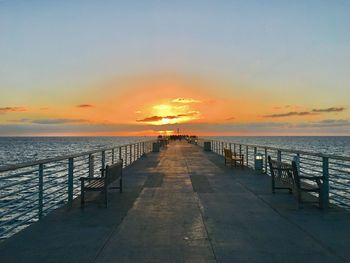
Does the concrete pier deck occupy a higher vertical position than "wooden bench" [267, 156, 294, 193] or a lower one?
lower

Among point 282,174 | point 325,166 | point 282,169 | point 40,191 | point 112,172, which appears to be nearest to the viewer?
point 40,191

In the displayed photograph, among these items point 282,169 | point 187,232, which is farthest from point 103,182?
point 282,169

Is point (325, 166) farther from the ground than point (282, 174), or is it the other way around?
point (325, 166)

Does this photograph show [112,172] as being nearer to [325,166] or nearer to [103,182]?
[103,182]

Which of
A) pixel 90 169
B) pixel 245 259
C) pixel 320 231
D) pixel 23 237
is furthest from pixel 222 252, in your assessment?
pixel 90 169

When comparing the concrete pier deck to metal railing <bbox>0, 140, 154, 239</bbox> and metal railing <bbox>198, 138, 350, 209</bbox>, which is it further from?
metal railing <bbox>198, 138, 350, 209</bbox>

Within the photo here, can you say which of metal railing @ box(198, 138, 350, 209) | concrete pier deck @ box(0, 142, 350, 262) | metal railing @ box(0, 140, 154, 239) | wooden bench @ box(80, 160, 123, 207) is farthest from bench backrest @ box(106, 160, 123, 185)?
metal railing @ box(198, 138, 350, 209)

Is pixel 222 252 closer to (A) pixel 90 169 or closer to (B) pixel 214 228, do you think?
(B) pixel 214 228

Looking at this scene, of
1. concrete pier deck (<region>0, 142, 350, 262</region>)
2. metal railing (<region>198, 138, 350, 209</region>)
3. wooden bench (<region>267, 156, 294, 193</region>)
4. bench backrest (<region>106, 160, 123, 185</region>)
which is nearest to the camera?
concrete pier deck (<region>0, 142, 350, 262</region>)

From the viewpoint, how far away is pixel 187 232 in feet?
20.8

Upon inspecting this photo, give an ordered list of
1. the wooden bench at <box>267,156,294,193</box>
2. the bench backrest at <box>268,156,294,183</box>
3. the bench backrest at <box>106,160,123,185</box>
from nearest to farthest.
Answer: the bench backrest at <box>106,160,123,185</box> < the bench backrest at <box>268,156,294,183</box> < the wooden bench at <box>267,156,294,193</box>

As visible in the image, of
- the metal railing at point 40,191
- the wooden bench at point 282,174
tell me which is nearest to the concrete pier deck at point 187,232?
the wooden bench at point 282,174

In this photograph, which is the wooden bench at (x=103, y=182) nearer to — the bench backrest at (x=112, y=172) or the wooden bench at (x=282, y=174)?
the bench backrest at (x=112, y=172)

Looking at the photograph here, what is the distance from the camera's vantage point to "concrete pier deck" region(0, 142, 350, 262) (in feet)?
16.8
